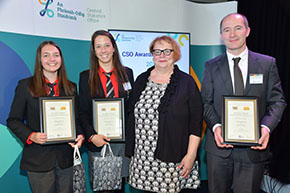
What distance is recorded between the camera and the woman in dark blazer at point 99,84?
258 centimetres

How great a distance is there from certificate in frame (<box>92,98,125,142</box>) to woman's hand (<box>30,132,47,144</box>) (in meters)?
0.49

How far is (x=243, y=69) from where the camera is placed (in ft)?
7.79

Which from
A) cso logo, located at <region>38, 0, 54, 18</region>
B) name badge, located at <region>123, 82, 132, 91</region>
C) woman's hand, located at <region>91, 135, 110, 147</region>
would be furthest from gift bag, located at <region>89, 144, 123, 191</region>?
cso logo, located at <region>38, 0, 54, 18</region>

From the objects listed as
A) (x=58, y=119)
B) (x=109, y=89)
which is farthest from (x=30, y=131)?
(x=109, y=89)

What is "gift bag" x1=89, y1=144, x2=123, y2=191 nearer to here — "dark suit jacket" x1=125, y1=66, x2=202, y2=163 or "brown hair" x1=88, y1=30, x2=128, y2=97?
"dark suit jacket" x1=125, y1=66, x2=202, y2=163

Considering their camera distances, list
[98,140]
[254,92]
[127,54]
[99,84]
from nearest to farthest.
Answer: [254,92], [98,140], [99,84], [127,54]

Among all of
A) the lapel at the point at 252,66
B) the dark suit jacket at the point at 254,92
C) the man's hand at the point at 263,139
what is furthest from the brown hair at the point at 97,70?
the man's hand at the point at 263,139

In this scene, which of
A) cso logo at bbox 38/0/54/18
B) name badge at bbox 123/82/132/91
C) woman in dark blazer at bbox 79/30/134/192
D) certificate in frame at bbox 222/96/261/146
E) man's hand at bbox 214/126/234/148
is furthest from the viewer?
cso logo at bbox 38/0/54/18

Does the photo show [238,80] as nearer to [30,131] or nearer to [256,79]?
[256,79]

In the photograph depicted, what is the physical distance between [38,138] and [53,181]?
1.43ft

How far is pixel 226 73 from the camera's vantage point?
7.76 feet

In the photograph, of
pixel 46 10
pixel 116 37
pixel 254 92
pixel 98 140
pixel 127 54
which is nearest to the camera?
pixel 254 92

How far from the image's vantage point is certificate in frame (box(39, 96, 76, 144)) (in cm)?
227

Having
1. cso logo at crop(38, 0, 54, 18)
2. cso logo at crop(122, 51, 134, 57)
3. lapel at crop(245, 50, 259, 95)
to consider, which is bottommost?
lapel at crop(245, 50, 259, 95)
